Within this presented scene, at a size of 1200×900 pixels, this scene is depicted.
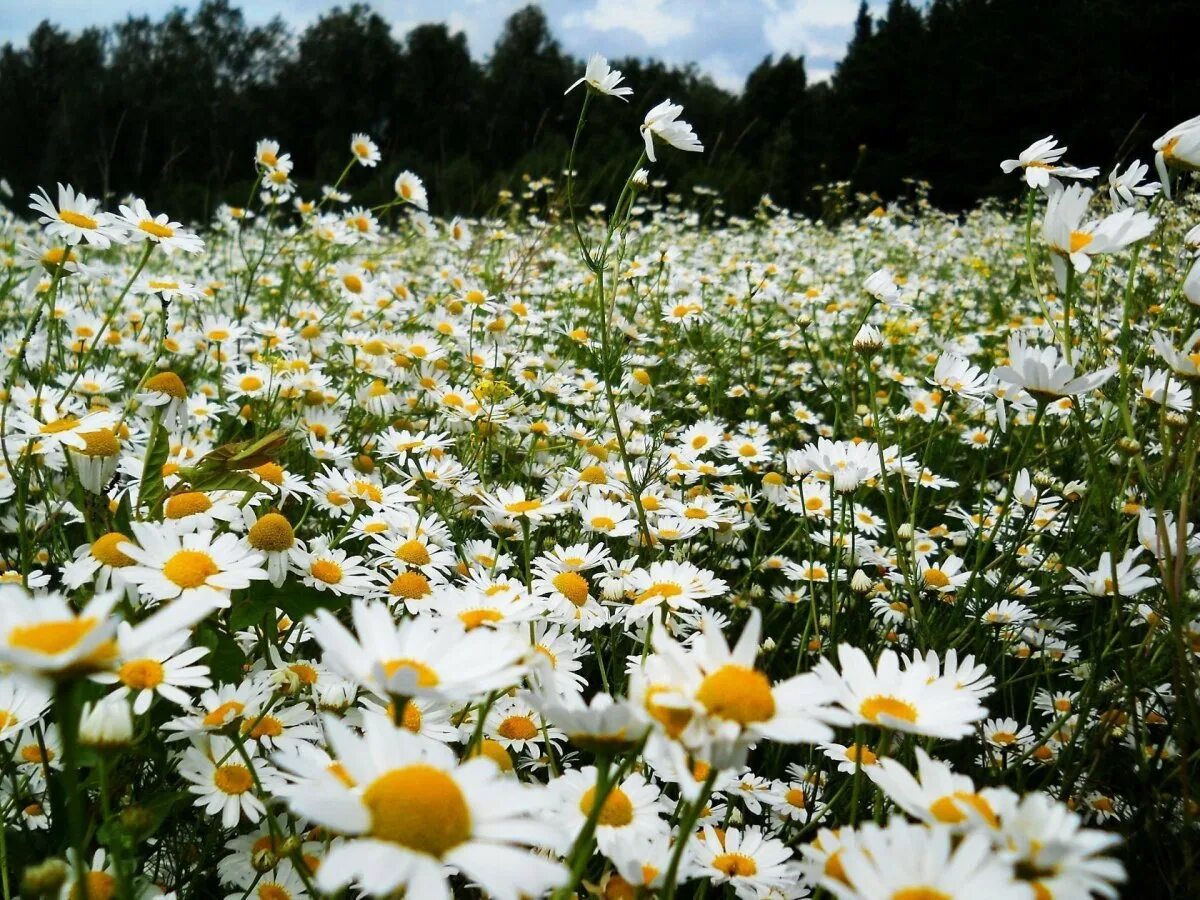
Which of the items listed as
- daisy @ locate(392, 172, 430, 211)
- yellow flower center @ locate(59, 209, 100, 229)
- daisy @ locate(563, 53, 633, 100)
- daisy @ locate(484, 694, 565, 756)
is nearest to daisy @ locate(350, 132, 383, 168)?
daisy @ locate(392, 172, 430, 211)

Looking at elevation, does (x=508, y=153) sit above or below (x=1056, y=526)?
above

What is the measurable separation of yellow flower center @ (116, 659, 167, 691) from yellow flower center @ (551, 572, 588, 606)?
1.60 ft

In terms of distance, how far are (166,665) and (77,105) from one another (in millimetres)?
16251

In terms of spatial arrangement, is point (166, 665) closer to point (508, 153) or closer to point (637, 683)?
point (637, 683)

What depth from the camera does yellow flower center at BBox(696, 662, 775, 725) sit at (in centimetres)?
53

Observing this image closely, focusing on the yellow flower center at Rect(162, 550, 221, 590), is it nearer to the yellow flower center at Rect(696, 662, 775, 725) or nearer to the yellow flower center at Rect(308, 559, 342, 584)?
the yellow flower center at Rect(308, 559, 342, 584)

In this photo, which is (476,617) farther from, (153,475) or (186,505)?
(153,475)

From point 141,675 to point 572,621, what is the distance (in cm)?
48

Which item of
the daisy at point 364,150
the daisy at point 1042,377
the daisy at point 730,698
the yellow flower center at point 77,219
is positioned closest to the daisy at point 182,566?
the daisy at point 730,698

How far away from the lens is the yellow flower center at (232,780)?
85 cm

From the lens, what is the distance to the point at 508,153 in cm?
1739

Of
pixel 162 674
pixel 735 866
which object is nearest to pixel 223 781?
pixel 162 674

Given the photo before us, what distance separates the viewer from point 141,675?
29.2 inches

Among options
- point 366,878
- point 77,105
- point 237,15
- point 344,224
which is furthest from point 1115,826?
point 237,15
